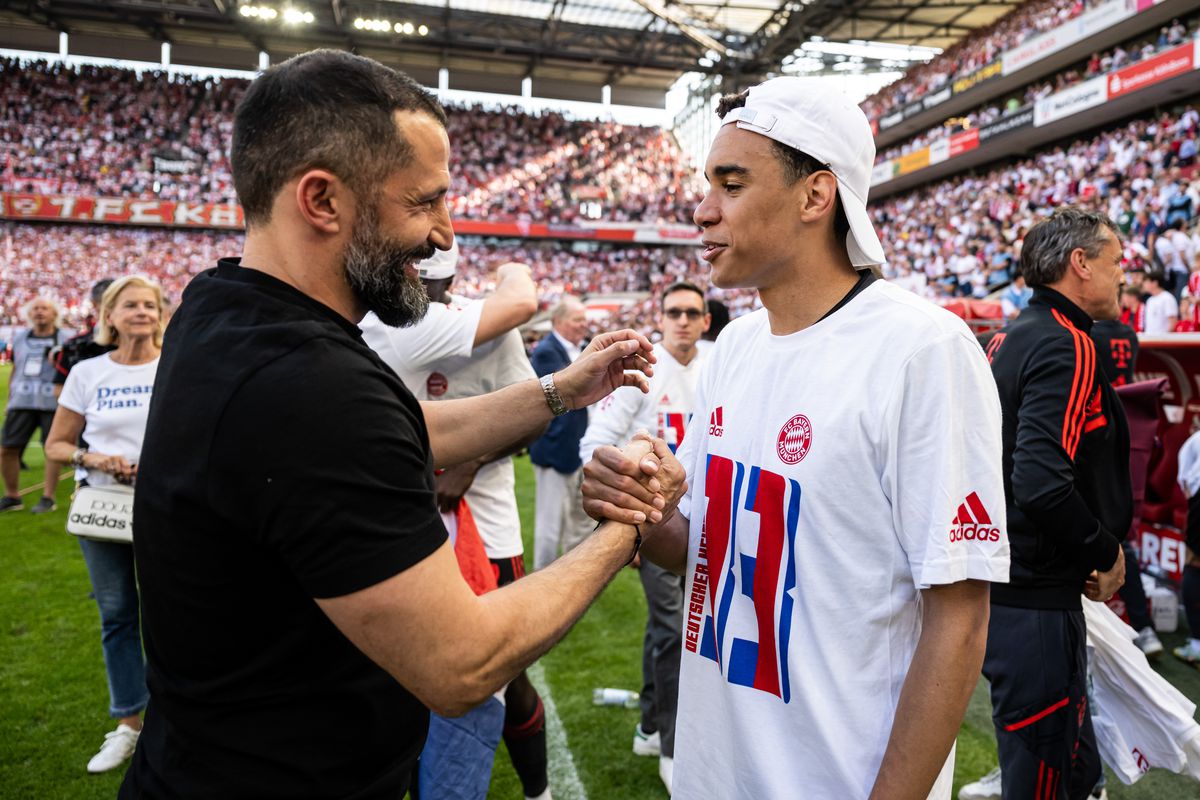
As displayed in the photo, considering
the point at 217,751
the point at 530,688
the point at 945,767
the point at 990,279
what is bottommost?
the point at 530,688

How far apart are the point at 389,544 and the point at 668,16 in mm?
30992

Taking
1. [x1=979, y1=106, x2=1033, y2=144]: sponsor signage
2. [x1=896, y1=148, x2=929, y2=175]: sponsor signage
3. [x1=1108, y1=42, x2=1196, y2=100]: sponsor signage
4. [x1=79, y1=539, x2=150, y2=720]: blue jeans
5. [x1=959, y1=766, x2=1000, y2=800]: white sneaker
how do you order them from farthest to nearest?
1. [x1=896, y1=148, x2=929, y2=175]: sponsor signage
2. [x1=979, y1=106, x2=1033, y2=144]: sponsor signage
3. [x1=1108, y1=42, x2=1196, y2=100]: sponsor signage
4. [x1=79, y1=539, x2=150, y2=720]: blue jeans
5. [x1=959, y1=766, x2=1000, y2=800]: white sneaker

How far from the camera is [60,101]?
3334cm

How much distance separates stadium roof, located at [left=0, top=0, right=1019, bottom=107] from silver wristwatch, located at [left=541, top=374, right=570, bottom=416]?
28.2 m

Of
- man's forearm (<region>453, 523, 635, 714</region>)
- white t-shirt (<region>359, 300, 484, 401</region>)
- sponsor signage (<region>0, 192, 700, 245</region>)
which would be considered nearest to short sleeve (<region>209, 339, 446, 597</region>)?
man's forearm (<region>453, 523, 635, 714</region>)

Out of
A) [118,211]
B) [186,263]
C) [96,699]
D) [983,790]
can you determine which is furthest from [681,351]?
[118,211]

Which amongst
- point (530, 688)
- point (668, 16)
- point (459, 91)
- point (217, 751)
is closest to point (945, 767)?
point (217, 751)

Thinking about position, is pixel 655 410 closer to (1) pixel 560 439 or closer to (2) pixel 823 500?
(1) pixel 560 439

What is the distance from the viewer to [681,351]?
4.47 metres

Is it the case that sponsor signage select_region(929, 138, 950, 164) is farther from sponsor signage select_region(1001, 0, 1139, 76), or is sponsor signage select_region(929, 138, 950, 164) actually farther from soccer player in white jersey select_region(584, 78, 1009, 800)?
soccer player in white jersey select_region(584, 78, 1009, 800)

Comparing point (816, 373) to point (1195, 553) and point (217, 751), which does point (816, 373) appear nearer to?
point (217, 751)

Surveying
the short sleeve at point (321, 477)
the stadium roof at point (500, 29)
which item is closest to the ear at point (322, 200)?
the short sleeve at point (321, 477)

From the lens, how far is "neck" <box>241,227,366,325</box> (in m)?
1.34

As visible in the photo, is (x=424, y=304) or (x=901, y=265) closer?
(x=424, y=304)
